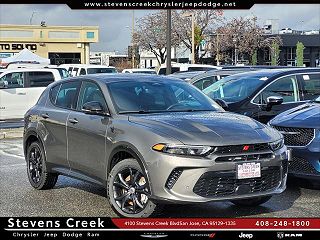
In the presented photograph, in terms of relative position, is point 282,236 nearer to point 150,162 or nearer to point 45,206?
point 150,162

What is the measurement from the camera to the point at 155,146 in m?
5.43

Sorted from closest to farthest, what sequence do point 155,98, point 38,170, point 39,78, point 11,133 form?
point 155,98, point 38,170, point 11,133, point 39,78

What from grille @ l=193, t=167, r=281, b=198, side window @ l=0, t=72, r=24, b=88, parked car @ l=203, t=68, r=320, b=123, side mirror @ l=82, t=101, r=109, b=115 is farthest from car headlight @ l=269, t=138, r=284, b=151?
side window @ l=0, t=72, r=24, b=88

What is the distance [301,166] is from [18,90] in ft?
39.8

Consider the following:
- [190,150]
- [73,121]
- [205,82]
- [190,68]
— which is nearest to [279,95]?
[205,82]

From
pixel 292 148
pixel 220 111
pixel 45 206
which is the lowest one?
pixel 45 206

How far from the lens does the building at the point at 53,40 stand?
51.2 metres

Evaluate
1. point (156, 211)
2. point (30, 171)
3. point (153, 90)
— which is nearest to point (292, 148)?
point (153, 90)

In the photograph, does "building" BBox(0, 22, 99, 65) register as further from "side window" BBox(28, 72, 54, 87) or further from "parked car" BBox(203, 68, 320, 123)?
"parked car" BBox(203, 68, 320, 123)

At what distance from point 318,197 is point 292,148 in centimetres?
69

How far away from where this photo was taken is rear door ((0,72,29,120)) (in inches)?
672

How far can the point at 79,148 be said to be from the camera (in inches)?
262

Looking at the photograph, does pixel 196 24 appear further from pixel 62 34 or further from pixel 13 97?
pixel 13 97

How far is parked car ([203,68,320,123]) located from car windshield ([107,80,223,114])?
2.12 metres
